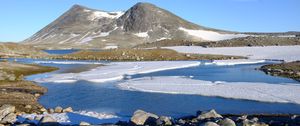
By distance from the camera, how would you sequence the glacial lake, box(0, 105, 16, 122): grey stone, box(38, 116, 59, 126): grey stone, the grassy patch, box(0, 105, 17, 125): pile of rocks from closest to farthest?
box(38, 116, 59, 126): grey stone → box(0, 105, 17, 125): pile of rocks → box(0, 105, 16, 122): grey stone → the glacial lake → the grassy patch

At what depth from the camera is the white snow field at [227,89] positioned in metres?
33.6

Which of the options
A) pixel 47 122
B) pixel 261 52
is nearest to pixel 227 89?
pixel 47 122

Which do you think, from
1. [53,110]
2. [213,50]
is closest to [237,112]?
[53,110]

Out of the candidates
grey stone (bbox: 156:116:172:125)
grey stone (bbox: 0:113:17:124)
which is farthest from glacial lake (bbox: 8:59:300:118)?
grey stone (bbox: 0:113:17:124)

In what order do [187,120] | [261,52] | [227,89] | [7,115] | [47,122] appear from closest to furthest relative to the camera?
[47,122], [187,120], [7,115], [227,89], [261,52]

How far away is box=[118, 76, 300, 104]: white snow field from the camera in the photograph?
110 ft

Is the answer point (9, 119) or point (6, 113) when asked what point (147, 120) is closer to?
point (9, 119)

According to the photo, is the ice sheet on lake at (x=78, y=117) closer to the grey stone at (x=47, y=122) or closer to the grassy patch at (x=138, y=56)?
the grey stone at (x=47, y=122)

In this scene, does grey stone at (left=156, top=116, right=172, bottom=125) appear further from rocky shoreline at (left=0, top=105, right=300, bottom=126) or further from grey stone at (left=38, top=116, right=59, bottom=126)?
grey stone at (left=38, top=116, right=59, bottom=126)

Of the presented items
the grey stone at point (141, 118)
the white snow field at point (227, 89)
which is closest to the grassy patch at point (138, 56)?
the white snow field at point (227, 89)

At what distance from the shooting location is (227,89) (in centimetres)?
3856

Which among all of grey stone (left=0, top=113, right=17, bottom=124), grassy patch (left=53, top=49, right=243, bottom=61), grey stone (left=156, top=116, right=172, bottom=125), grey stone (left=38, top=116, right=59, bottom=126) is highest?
grassy patch (left=53, top=49, right=243, bottom=61)

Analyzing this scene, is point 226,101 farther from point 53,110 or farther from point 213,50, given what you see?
point 213,50

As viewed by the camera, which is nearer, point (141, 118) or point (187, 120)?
point (141, 118)
